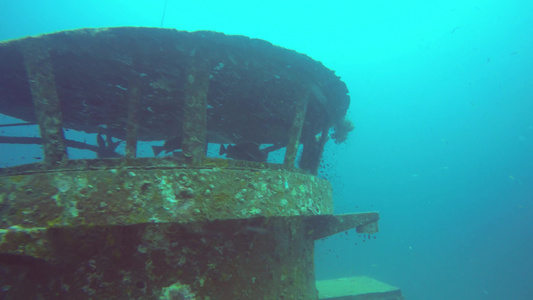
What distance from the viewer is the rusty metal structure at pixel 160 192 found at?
7.93ft

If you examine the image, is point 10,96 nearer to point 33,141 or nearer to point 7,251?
point 33,141

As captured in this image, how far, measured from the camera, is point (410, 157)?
133 metres

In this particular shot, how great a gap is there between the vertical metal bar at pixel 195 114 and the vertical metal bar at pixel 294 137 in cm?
123

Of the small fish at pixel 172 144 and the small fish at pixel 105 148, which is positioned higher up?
the small fish at pixel 105 148

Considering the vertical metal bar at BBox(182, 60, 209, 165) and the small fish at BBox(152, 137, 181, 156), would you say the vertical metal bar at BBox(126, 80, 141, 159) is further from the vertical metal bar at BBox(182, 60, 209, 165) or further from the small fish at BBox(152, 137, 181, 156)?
the small fish at BBox(152, 137, 181, 156)

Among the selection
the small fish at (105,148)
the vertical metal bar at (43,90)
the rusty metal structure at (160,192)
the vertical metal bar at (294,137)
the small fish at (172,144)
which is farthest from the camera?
the small fish at (105,148)

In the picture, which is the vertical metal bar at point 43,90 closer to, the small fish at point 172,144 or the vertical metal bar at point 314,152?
the small fish at point 172,144

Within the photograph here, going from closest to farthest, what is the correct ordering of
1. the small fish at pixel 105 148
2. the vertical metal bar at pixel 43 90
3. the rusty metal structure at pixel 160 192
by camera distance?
the rusty metal structure at pixel 160 192
the vertical metal bar at pixel 43 90
the small fish at pixel 105 148

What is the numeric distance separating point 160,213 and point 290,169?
1.96 m

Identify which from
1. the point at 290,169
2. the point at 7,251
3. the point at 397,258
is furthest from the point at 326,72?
the point at 397,258

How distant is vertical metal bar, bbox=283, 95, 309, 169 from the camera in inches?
159

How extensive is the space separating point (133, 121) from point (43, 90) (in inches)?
37.6

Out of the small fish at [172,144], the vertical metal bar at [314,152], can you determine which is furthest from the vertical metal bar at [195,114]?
the vertical metal bar at [314,152]

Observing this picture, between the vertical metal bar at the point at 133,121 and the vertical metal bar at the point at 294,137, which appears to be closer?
the vertical metal bar at the point at 133,121
